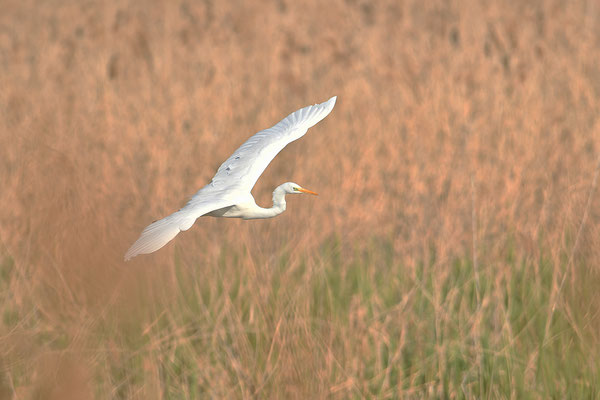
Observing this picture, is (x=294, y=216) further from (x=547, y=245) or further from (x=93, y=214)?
(x=93, y=214)

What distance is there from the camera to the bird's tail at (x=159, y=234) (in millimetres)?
2010

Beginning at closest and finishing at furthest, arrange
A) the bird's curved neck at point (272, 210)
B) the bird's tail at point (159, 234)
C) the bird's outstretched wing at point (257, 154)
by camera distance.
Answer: the bird's tail at point (159, 234)
the bird's curved neck at point (272, 210)
the bird's outstretched wing at point (257, 154)

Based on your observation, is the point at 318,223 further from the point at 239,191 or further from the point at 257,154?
the point at 239,191

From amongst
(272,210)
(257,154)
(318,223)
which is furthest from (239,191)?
(318,223)

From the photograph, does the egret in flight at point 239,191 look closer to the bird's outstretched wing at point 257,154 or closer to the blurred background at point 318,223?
the bird's outstretched wing at point 257,154

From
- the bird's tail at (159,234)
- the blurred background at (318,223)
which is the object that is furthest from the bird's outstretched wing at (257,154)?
the blurred background at (318,223)

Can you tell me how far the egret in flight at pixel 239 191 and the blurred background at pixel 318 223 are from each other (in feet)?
0.44

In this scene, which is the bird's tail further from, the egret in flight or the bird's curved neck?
the bird's curved neck

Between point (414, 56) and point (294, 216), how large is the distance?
5.52ft

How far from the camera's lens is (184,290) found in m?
3.36

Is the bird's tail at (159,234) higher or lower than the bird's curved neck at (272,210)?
higher

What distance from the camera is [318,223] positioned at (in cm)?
372

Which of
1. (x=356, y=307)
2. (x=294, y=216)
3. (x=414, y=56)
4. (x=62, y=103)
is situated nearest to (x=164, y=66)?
(x=62, y=103)

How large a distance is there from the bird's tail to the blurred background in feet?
0.28
